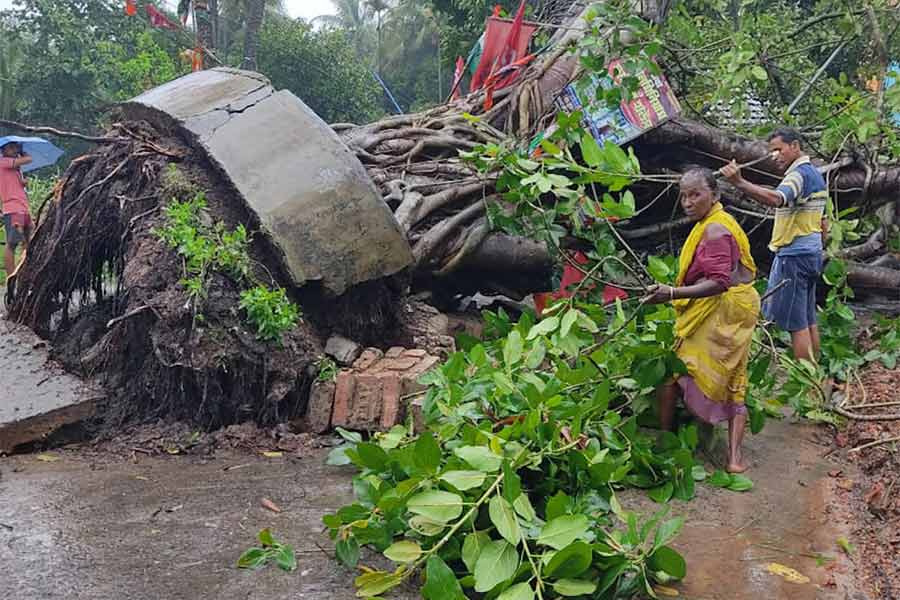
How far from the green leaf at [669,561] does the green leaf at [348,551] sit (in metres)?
0.95

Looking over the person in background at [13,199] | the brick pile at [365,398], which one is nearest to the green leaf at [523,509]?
the brick pile at [365,398]

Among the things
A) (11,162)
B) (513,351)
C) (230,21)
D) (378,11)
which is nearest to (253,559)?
(513,351)

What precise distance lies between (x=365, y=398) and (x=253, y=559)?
1707 mm

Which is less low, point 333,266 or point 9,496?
point 333,266

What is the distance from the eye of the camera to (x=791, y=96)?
7.64 meters

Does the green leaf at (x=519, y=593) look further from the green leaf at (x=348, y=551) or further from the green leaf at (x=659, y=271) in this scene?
the green leaf at (x=659, y=271)

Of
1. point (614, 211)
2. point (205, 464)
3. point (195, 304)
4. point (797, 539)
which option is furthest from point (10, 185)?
point (797, 539)

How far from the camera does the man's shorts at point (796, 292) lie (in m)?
4.90

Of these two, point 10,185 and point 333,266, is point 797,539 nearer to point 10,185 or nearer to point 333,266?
point 333,266

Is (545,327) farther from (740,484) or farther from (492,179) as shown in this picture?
(492,179)

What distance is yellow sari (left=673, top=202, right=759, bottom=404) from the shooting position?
3715mm

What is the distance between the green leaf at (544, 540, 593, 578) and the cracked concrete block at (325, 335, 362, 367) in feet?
8.12

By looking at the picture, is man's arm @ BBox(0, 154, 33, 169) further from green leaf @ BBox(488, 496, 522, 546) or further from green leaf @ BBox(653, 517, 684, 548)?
green leaf @ BBox(653, 517, 684, 548)

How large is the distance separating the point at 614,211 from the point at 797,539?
1626 mm
